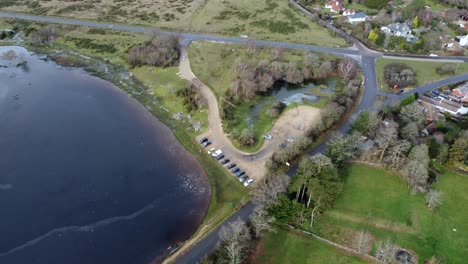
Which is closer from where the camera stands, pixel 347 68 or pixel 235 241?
pixel 235 241

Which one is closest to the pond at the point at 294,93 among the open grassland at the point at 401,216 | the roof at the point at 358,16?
the open grassland at the point at 401,216

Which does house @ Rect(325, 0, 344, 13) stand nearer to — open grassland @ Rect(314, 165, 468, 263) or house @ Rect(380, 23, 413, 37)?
house @ Rect(380, 23, 413, 37)

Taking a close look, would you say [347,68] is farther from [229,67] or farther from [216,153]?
[216,153]

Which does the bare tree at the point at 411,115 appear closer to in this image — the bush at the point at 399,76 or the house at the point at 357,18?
the bush at the point at 399,76

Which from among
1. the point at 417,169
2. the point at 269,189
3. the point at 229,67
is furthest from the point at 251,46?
the point at 417,169

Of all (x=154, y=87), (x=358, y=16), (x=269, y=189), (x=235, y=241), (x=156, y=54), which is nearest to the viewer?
(x=235, y=241)

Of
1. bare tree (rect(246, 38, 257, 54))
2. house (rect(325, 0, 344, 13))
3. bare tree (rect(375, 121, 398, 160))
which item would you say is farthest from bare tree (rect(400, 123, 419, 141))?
house (rect(325, 0, 344, 13))
